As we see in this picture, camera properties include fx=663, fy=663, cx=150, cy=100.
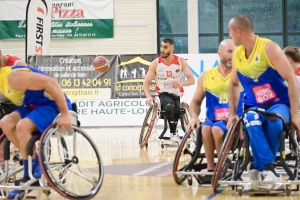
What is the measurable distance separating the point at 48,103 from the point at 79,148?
4.89 meters

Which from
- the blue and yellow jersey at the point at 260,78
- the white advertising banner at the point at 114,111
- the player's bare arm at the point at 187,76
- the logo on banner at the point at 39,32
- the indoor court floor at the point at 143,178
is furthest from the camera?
the white advertising banner at the point at 114,111

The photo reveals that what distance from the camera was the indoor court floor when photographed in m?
4.60

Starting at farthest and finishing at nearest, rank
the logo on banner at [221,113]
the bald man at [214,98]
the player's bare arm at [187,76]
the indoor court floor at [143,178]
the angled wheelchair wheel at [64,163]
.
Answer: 1. the player's bare arm at [187,76]
2. the logo on banner at [221,113]
3. the bald man at [214,98]
4. the indoor court floor at [143,178]
5. the angled wheelchair wheel at [64,163]

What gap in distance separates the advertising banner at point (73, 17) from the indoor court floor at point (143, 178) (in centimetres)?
830

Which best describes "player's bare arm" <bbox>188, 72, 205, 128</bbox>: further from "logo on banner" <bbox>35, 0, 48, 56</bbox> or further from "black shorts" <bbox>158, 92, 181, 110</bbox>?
"logo on banner" <bbox>35, 0, 48, 56</bbox>

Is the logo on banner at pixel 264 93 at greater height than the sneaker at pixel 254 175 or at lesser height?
greater

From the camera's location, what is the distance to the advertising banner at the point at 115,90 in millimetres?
13688

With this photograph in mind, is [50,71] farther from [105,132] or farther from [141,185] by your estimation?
[141,185]

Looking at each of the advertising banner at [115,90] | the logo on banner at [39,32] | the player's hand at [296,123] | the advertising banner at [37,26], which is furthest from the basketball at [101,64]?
the player's hand at [296,123]

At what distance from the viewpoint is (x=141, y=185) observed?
17.4 ft

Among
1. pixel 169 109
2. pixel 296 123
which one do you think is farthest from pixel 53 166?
pixel 169 109

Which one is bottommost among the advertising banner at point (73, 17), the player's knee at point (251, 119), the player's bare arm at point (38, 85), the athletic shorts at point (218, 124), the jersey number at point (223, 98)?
the athletic shorts at point (218, 124)

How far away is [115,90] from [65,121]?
31.6 ft

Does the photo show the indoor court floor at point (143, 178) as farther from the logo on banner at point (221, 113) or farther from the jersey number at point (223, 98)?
the jersey number at point (223, 98)
